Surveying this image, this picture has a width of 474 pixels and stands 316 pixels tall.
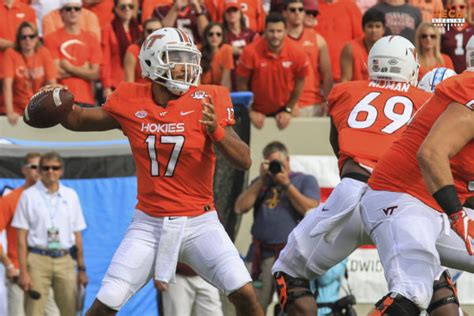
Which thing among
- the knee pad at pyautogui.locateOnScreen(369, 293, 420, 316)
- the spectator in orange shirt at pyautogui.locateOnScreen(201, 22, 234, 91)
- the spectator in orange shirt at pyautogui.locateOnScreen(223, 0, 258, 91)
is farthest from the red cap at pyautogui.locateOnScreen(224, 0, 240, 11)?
the knee pad at pyautogui.locateOnScreen(369, 293, 420, 316)

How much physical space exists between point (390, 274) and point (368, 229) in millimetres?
370

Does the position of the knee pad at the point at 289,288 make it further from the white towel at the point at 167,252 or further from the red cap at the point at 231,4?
the red cap at the point at 231,4

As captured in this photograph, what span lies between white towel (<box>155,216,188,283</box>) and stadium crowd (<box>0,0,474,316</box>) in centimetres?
391

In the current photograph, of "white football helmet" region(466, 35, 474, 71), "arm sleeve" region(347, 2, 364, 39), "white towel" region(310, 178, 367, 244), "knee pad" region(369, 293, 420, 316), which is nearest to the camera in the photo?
"knee pad" region(369, 293, 420, 316)

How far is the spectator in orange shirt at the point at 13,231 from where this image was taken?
9.24 meters

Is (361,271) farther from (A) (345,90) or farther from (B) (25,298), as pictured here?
(A) (345,90)

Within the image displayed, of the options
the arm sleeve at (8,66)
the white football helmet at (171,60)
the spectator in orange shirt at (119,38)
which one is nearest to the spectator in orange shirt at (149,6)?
the spectator in orange shirt at (119,38)

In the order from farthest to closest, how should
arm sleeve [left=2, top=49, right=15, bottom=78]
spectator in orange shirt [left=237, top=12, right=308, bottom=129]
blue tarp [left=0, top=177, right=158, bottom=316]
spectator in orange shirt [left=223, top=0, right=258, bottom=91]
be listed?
spectator in orange shirt [left=223, top=0, right=258, bottom=91]
spectator in orange shirt [left=237, top=12, right=308, bottom=129]
arm sleeve [left=2, top=49, right=15, bottom=78]
blue tarp [left=0, top=177, right=158, bottom=316]

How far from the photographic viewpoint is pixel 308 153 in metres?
10.7

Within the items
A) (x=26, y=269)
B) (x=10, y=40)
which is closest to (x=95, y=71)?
(x=10, y=40)

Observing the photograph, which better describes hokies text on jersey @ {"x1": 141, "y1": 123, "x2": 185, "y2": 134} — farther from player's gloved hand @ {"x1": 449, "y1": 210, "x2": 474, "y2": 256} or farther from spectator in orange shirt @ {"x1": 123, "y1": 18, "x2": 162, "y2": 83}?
spectator in orange shirt @ {"x1": 123, "y1": 18, "x2": 162, "y2": 83}

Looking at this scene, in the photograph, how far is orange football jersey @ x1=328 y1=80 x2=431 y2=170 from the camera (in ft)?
21.3

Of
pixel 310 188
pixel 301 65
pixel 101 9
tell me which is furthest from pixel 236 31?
pixel 310 188

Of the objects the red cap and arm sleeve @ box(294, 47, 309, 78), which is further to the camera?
the red cap
